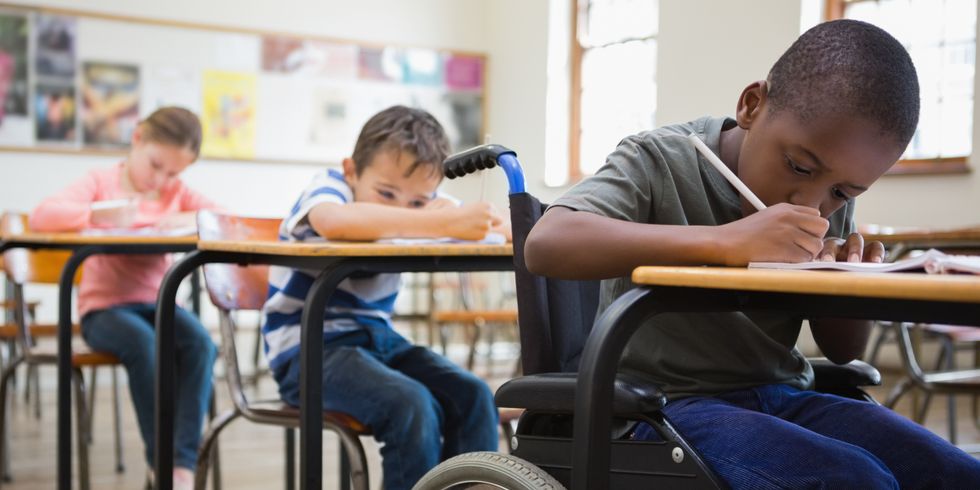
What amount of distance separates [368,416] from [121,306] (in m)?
1.19

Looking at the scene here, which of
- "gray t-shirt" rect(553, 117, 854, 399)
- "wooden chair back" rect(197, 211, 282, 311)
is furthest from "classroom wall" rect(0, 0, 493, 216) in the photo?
"gray t-shirt" rect(553, 117, 854, 399)

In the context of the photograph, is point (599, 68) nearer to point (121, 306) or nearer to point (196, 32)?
point (196, 32)

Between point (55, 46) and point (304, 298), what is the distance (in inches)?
226

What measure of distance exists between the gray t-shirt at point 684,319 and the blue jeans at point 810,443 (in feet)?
0.09

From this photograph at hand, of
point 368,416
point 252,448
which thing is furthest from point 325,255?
point 252,448

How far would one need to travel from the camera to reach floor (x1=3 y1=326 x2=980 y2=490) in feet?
9.96

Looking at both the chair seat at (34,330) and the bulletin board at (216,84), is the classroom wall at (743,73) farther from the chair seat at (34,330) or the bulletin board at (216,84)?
the chair seat at (34,330)

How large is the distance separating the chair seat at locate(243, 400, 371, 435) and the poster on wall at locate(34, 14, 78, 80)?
5791 millimetres

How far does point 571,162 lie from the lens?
7.79 metres

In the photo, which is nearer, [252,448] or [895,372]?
[252,448]

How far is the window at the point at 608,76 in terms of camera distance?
7.15 metres

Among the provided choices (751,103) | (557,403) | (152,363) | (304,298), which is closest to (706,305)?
Answer: (557,403)

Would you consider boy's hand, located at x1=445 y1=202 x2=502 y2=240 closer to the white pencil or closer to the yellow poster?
the white pencil

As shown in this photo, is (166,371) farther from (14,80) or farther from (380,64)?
(380,64)
